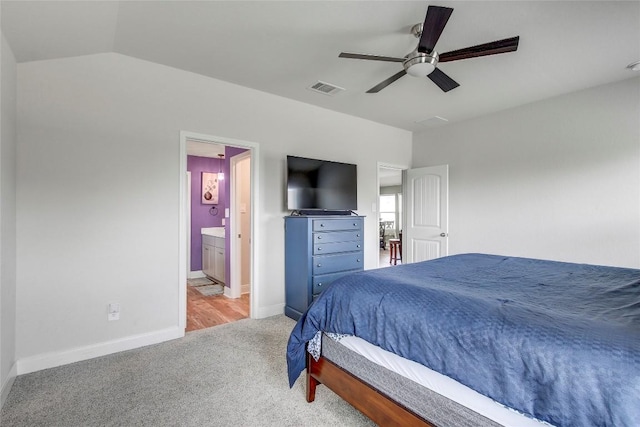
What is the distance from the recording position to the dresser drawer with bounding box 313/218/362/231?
11.1 ft

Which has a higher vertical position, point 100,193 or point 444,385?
point 100,193

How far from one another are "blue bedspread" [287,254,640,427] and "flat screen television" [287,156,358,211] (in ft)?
5.91

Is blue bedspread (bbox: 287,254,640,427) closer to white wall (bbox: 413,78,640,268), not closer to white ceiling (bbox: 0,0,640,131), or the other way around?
white wall (bbox: 413,78,640,268)

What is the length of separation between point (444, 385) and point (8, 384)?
2.78 metres

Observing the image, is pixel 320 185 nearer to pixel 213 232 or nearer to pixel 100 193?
pixel 100 193

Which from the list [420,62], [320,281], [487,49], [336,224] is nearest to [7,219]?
[320,281]

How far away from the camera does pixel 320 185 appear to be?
378 centimetres

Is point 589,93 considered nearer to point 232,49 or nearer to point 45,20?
point 232,49

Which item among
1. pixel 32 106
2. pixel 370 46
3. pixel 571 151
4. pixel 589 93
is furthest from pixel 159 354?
pixel 589 93

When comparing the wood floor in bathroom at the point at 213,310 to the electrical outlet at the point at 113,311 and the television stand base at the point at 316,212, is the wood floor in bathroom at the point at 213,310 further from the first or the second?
the television stand base at the point at 316,212

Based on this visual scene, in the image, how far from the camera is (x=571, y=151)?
354cm

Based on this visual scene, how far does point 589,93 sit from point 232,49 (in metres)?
3.85

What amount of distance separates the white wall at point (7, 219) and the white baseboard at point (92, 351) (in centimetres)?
10

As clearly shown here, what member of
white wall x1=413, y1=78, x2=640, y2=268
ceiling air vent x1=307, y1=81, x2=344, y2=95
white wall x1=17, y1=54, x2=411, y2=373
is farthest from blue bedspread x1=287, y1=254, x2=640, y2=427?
ceiling air vent x1=307, y1=81, x2=344, y2=95
